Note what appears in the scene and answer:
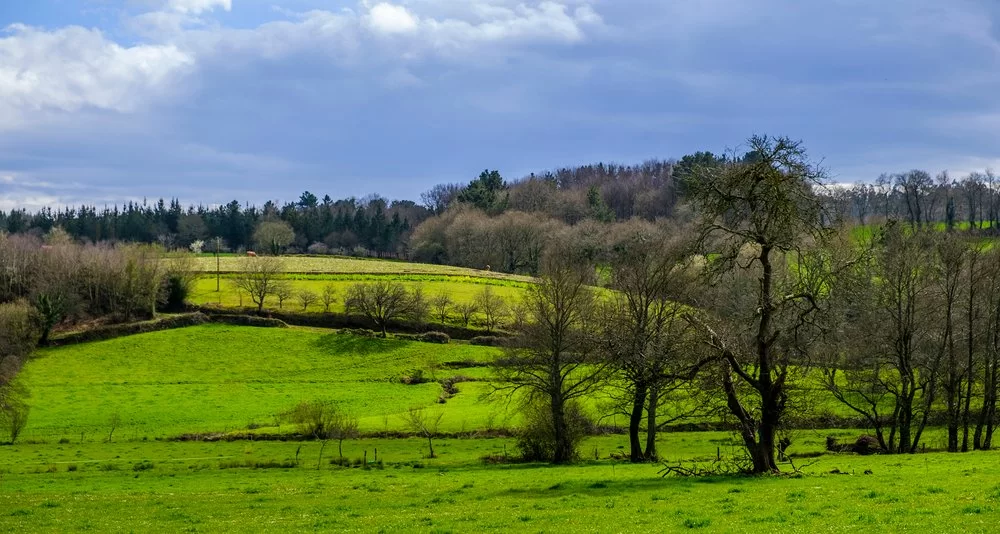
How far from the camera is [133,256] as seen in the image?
100 metres

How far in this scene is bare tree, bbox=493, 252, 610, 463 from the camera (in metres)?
42.2

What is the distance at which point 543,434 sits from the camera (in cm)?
4219

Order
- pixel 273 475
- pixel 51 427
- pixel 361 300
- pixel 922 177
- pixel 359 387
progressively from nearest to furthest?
pixel 273 475, pixel 51 427, pixel 359 387, pixel 361 300, pixel 922 177

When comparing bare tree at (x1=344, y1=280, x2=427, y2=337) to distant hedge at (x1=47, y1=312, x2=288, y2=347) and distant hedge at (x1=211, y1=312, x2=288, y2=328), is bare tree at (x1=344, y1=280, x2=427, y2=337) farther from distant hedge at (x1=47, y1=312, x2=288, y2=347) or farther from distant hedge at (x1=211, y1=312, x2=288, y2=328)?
distant hedge at (x1=47, y1=312, x2=288, y2=347)

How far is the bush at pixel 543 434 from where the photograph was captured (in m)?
41.9

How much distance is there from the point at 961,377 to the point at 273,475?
119ft

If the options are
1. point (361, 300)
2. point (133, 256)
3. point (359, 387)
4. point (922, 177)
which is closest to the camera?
point (359, 387)

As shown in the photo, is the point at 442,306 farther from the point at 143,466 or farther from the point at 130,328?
the point at 143,466

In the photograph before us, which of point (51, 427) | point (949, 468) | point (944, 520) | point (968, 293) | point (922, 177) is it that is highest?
point (922, 177)

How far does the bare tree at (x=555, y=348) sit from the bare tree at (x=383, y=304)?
4745 centimetres

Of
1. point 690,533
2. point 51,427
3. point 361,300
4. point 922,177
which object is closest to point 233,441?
point 51,427

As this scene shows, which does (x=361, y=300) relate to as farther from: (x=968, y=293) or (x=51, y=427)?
(x=968, y=293)

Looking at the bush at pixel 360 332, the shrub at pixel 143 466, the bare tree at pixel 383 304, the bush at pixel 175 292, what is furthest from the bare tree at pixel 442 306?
the shrub at pixel 143 466

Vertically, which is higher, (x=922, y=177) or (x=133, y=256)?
(x=922, y=177)
